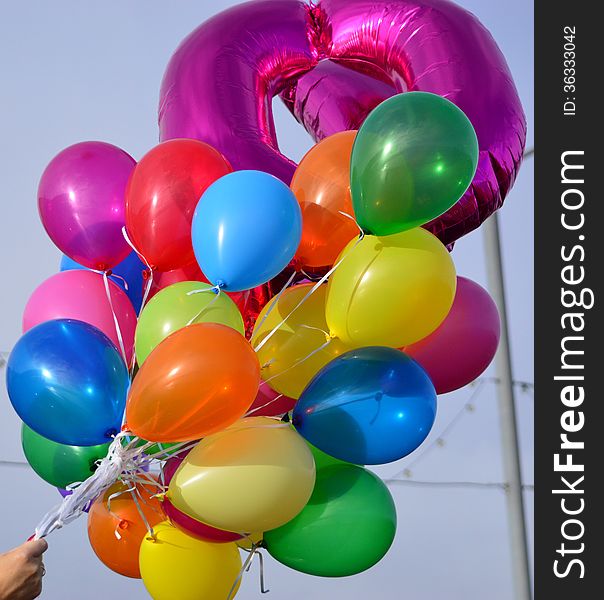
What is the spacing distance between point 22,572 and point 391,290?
0.87m

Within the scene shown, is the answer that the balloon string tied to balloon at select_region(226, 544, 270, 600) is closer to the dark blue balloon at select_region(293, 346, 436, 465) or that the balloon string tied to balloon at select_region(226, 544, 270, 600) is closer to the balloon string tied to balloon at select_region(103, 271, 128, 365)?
the dark blue balloon at select_region(293, 346, 436, 465)

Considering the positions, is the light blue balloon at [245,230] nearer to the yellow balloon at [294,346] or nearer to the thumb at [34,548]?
the yellow balloon at [294,346]

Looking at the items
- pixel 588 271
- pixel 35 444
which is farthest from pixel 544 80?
pixel 35 444

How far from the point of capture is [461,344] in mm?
2385

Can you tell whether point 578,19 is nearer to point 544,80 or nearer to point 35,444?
point 544,80

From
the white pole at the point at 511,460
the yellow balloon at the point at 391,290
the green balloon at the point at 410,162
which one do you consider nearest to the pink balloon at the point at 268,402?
the yellow balloon at the point at 391,290

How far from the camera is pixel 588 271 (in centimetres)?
393

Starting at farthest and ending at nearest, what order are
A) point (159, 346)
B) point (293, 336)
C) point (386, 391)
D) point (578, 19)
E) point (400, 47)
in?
point (578, 19)
point (400, 47)
point (293, 336)
point (386, 391)
point (159, 346)

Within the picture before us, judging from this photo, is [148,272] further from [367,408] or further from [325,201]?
[367,408]

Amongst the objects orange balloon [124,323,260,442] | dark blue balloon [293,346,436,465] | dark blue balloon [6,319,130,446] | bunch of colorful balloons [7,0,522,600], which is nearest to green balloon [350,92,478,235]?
bunch of colorful balloons [7,0,522,600]

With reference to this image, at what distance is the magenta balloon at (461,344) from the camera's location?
237 centimetres

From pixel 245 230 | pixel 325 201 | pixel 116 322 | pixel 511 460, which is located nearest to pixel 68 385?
pixel 116 322

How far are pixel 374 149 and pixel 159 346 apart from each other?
56 centimetres

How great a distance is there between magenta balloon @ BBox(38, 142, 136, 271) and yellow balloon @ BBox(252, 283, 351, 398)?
40 centimetres
